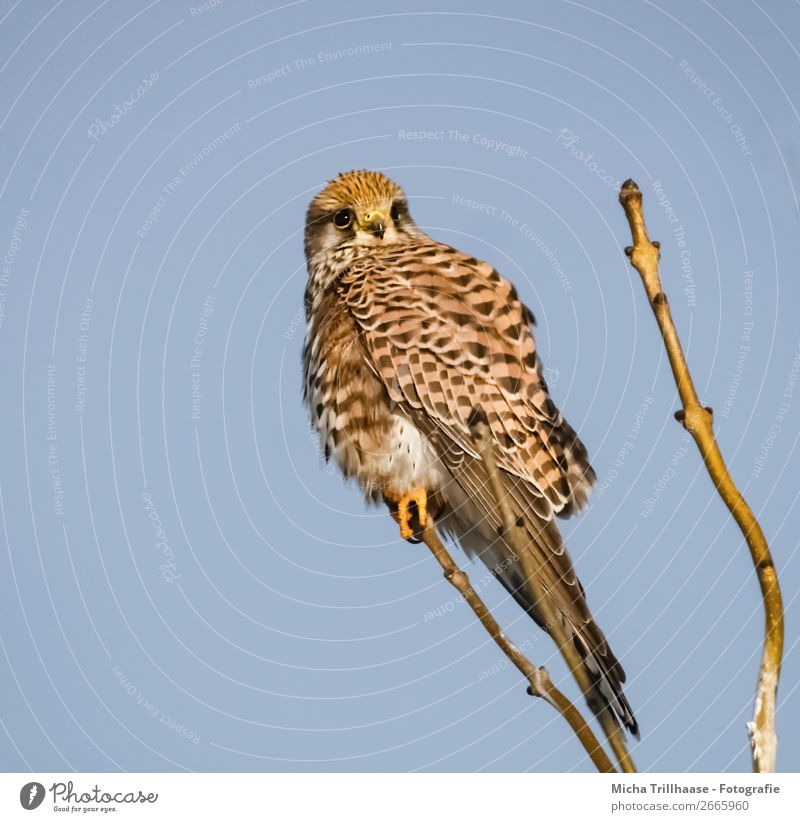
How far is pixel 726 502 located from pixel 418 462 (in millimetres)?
1177

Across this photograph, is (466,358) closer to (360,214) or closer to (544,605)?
(360,214)

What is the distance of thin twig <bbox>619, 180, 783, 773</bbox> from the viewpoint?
1679 mm

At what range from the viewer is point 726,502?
5.58ft

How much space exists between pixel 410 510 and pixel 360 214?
0.82m

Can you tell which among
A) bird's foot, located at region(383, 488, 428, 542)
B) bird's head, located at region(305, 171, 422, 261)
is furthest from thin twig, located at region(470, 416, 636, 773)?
bird's head, located at region(305, 171, 422, 261)

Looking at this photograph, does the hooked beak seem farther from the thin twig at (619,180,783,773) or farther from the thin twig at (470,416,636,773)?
the thin twig at (619,180,783,773)

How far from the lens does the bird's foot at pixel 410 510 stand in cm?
281

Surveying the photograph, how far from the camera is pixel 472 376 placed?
2779 millimetres

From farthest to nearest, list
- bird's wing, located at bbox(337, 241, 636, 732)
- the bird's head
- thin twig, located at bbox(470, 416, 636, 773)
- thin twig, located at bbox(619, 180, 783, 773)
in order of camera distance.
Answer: the bird's head
bird's wing, located at bbox(337, 241, 636, 732)
thin twig, located at bbox(470, 416, 636, 773)
thin twig, located at bbox(619, 180, 783, 773)

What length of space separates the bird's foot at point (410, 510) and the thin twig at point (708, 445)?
3.74 feet
